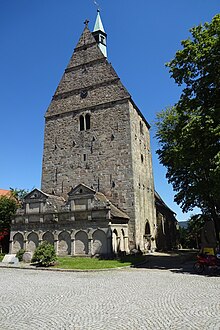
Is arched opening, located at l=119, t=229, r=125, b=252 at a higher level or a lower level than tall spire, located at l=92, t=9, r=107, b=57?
lower

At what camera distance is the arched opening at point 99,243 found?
68.0ft

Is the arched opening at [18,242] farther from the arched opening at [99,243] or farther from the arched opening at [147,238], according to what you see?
the arched opening at [147,238]

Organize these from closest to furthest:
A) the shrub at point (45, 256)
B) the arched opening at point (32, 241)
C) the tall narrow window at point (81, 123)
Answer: the shrub at point (45, 256) → the arched opening at point (32, 241) → the tall narrow window at point (81, 123)

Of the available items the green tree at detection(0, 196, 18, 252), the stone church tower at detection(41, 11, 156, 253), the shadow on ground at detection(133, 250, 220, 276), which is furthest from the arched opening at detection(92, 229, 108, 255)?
the green tree at detection(0, 196, 18, 252)

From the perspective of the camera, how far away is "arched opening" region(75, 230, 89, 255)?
21.4 meters

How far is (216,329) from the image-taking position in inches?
214

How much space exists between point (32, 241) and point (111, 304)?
17.9 m

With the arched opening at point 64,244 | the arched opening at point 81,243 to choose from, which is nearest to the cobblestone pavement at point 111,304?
the arched opening at point 81,243

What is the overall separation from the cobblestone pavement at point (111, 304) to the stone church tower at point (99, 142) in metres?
13.5

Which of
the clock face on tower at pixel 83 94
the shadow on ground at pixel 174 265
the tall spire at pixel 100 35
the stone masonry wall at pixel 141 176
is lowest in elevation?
the shadow on ground at pixel 174 265

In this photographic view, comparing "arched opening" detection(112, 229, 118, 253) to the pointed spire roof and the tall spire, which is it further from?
the pointed spire roof

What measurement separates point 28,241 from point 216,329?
21.1 m

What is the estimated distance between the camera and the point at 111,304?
7.58 metres

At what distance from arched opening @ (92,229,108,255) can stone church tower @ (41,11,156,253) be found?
12.8 feet
